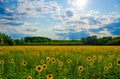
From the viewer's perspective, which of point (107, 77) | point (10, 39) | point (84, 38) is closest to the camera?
point (107, 77)

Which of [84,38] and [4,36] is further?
[84,38]

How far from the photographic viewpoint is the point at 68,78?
24.1 ft

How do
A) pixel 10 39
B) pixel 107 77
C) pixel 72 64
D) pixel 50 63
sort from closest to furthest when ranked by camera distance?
pixel 107 77
pixel 50 63
pixel 72 64
pixel 10 39

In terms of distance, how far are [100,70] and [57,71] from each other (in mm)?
1261

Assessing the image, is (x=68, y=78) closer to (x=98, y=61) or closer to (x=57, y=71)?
(x=57, y=71)

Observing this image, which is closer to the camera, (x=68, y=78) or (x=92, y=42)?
(x=68, y=78)

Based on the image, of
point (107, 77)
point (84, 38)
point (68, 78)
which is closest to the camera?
point (68, 78)

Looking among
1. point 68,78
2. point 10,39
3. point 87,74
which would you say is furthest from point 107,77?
point 10,39

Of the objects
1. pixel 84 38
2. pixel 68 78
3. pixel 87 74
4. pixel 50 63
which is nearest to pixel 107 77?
pixel 87 74

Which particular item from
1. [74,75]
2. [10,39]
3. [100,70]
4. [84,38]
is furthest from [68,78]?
[84,38]

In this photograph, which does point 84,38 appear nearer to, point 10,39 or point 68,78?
point 10,39

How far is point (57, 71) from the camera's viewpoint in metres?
8.44

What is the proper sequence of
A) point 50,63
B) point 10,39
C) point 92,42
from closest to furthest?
point 50,63
point 10,39
point 92,42

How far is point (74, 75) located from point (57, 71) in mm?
586
